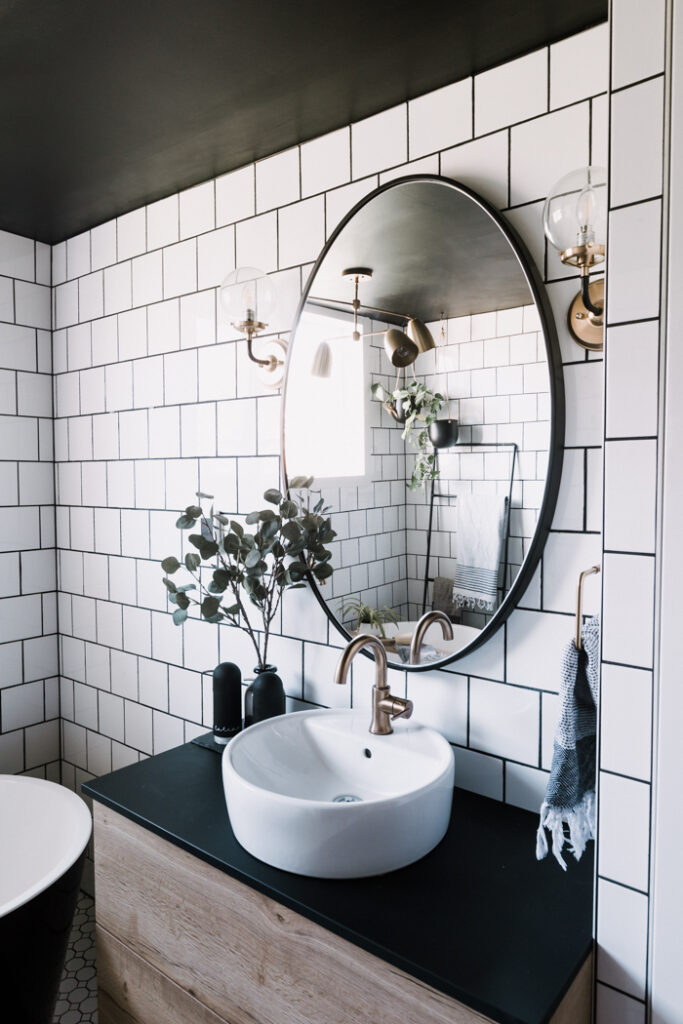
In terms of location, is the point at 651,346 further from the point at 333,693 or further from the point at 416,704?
the point at 333,693

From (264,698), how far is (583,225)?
119 centimetres

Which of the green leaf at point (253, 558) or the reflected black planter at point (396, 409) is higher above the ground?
the reflected black planter at point (396, 409)

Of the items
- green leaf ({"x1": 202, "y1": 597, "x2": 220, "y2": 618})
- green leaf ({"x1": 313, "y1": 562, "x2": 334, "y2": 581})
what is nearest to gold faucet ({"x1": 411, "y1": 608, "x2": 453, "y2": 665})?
green leaf ({"x1": 313, "y1": 562, "x2": 334, "y2": 581})

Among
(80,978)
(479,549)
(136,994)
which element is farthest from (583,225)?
(80,978)

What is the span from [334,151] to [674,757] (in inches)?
57.4

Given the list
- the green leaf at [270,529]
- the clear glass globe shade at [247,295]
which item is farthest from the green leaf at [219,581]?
the clear glass globe shade at [247,295]

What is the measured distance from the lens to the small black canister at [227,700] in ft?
5.45

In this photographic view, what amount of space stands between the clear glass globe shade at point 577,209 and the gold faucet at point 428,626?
28.4 inches

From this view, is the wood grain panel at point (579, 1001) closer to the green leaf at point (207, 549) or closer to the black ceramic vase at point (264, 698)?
the black ceramic vase at point (264, 698)

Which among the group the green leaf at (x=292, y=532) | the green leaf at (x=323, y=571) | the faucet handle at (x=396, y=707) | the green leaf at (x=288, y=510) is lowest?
the faucet handle at (x=396, y=707)

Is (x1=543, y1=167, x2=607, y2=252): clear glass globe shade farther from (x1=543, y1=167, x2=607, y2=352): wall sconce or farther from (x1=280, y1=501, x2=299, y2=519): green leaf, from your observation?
(x1=280, y1=501, x2=299, y2=519): green leaf

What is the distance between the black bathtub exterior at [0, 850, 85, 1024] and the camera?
4.84 ft

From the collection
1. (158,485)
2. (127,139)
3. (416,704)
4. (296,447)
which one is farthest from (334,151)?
(416,704)

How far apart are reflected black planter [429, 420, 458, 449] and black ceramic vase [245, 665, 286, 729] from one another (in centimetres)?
68
